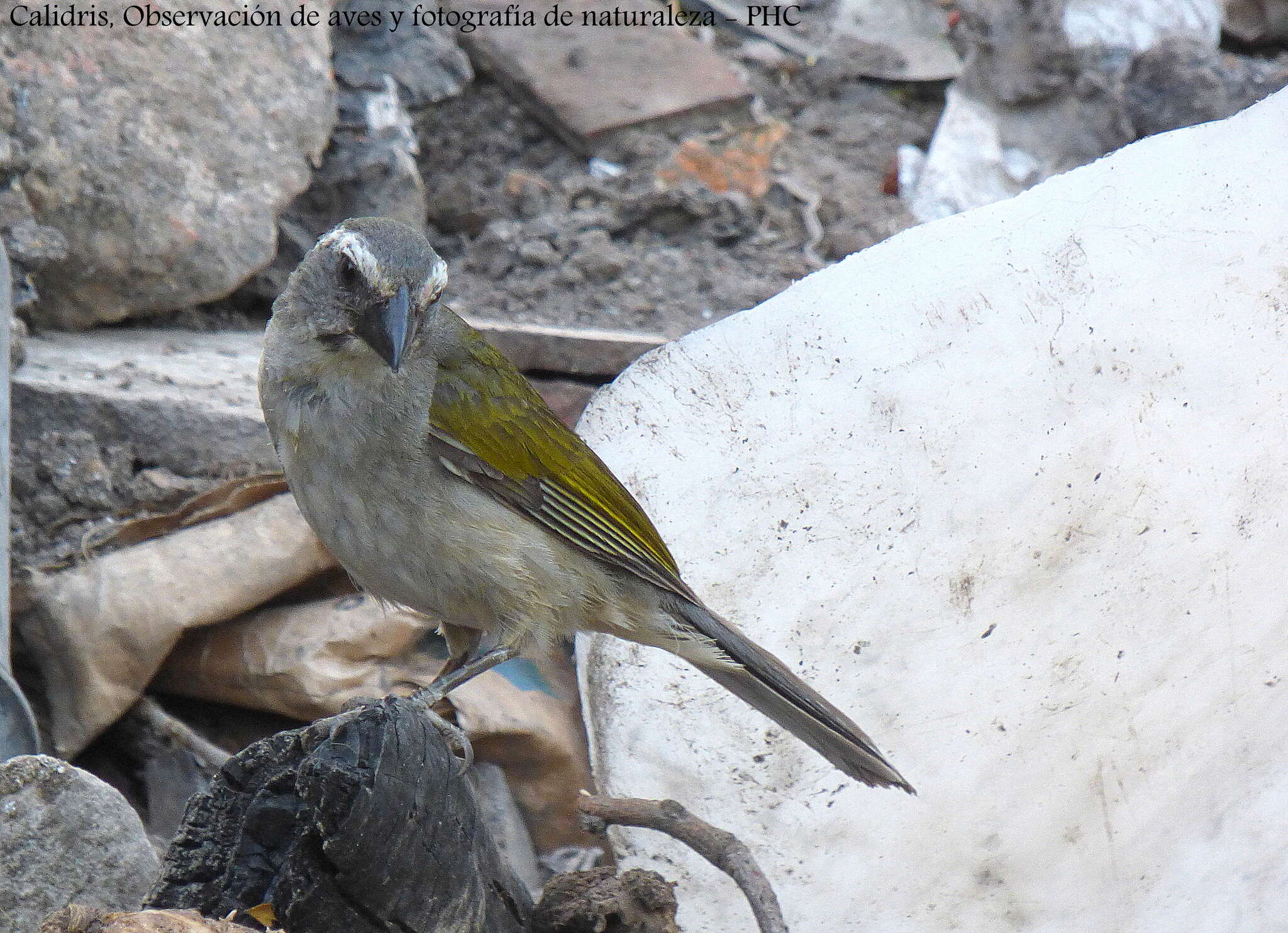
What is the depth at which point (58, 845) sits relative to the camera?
247cm

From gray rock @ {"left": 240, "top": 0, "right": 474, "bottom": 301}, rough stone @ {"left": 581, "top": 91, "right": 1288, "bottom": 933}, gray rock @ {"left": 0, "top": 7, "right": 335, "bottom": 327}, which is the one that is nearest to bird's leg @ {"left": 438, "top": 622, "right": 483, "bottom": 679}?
rough stone @ {"left": 581, "top": 91, "right": 1288, "bottom": 933}

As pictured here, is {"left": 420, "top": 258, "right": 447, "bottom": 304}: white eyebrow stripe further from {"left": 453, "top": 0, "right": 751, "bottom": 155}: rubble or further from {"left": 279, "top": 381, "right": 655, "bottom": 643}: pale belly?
{"left": 453, "top": 0, "right": 751, "bottom": 155}: rubble

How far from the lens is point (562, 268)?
4898 mm

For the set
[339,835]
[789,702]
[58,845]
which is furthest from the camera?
[789,702]

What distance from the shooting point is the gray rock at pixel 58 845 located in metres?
2.43

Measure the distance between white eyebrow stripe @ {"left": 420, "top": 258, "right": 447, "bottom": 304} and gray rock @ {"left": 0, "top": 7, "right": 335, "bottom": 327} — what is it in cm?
157

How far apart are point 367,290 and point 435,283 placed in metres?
0.14

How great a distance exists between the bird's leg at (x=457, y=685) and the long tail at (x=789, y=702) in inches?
17.4

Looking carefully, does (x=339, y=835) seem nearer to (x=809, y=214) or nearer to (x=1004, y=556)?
(x=1004, y=556)

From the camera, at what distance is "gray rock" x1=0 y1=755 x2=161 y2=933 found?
2.43 m

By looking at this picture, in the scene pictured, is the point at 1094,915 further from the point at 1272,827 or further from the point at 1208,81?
the point at 1208,81

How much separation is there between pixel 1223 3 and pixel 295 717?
5.16 meters

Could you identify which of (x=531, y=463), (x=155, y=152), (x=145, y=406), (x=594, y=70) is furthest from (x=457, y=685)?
(x=594, y=70)

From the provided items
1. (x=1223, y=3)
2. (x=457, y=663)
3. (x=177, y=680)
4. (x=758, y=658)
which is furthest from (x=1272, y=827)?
(x=1223, y=3)
